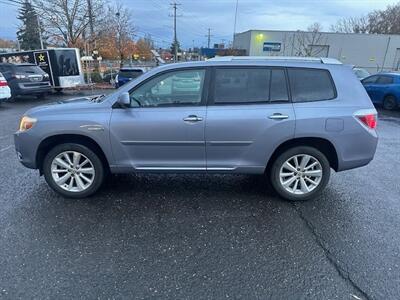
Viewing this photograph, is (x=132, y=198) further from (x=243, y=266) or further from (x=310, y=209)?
(x=310, y=209)

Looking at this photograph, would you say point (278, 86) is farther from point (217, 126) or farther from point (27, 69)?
point (27, 69)

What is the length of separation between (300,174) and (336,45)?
5138 cm

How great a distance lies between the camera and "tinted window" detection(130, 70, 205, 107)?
3.82m

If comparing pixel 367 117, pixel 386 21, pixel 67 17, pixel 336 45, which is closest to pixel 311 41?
pixel 336 45

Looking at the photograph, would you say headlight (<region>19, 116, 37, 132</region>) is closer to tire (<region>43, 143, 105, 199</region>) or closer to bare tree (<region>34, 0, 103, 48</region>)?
tire (<region>43, 143, 105, 199</region>)

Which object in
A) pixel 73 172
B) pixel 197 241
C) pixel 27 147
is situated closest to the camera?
pixel 197 241

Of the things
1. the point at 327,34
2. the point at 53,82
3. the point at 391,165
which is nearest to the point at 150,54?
the point at 327,34

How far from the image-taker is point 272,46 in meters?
47.9

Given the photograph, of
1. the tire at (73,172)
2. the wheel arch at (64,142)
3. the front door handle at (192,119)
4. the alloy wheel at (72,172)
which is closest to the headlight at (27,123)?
the wheel arch at (64,142)

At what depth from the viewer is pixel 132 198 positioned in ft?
13.4

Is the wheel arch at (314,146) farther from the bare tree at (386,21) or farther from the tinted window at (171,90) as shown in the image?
the bare tree at (386,21)

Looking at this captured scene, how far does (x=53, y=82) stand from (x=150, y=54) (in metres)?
46.5

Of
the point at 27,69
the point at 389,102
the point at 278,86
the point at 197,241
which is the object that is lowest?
the point at 389,102

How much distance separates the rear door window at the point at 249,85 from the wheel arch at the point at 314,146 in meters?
0.57
